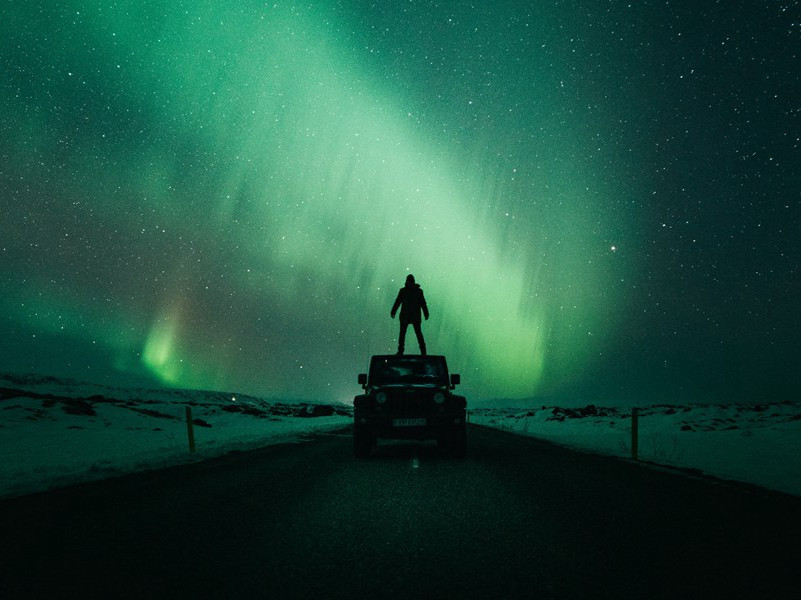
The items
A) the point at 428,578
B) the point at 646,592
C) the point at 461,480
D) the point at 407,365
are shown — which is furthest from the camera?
the point at 407,365

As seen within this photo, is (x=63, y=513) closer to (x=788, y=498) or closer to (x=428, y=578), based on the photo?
(x=428, y=578)

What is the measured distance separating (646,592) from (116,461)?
10.5 meters

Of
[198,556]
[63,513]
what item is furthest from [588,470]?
[63,513]

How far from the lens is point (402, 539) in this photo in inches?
171

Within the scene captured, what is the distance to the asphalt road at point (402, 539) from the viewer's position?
A: 320 cm

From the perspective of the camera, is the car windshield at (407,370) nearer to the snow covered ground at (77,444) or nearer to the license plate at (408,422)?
the license plate at (408,422)

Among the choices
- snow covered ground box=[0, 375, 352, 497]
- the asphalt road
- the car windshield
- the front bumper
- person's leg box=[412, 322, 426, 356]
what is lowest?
snow covered ground box=[0, 375, 352, 497]

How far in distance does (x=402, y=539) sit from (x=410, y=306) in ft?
40.6

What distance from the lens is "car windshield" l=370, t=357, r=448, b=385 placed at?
41.1ft

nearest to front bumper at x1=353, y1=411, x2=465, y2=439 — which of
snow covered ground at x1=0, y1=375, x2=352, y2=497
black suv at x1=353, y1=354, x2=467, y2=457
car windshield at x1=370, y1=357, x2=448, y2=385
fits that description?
black suv at x1=353, y1=354, x2=467, y2=457

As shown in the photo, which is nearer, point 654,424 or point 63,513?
point 63,513

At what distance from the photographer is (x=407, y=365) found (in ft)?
42.4

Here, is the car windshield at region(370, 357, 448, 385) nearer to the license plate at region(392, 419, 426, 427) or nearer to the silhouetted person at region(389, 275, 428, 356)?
the license plate at region(392, 419, 426, 427)

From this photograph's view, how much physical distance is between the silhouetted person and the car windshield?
11.3ft
